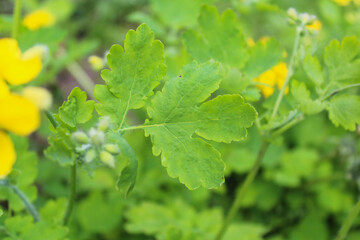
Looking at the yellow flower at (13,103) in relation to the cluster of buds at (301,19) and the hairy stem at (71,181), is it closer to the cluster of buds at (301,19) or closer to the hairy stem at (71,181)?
the hairy stem at (71,181)

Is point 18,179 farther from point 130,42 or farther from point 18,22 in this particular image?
point 18,22

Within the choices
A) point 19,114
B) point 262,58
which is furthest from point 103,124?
point 262,58

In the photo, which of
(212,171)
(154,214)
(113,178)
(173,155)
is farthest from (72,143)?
(113,178)

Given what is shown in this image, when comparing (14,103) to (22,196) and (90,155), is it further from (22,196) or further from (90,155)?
(22,196)

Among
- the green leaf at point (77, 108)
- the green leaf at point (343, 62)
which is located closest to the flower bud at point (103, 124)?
the green leaf at point (77, 108)

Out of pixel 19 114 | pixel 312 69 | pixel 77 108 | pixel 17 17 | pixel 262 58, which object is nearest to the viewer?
pixel 19 114

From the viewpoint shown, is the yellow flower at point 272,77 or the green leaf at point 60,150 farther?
the yellow flower at point 272,77
